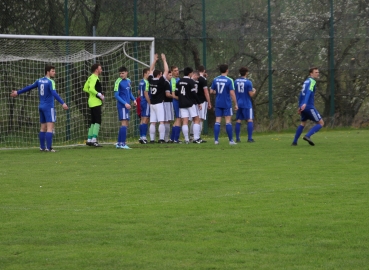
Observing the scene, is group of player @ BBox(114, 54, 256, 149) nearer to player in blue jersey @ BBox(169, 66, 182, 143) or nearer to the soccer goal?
player in blue jersey @ BBox(169, 66, 182, 143)

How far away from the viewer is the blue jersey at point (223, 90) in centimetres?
1919

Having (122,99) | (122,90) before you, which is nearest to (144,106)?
(122,90)

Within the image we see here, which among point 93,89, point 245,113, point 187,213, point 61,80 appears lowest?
point 187,213

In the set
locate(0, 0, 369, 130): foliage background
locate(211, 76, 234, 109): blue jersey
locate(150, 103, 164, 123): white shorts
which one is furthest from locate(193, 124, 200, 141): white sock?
locate(0, 0, 369, 130): foliage background

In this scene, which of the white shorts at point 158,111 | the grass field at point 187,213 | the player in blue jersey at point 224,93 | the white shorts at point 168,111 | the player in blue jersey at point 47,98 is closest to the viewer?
the grass field at point 187,213

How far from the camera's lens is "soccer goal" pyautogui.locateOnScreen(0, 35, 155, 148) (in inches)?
786

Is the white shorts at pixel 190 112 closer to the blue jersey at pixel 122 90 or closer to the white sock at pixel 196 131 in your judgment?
the white sock at pixel 196 131

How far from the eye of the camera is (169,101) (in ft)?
67.4

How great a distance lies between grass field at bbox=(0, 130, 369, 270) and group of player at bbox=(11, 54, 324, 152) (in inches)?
112

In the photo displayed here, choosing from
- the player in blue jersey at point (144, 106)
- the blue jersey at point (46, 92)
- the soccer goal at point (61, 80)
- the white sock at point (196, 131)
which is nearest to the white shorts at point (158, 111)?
the player in blue jersey at point (144, 106)

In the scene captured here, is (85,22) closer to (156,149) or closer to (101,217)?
(156,149)

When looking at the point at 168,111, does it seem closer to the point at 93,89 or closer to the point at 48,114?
the point at 93,89

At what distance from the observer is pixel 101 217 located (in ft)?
27.9

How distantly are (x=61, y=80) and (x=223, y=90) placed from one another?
5.13 meters
